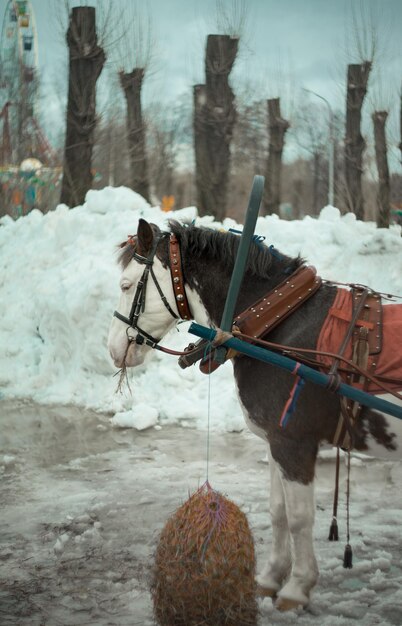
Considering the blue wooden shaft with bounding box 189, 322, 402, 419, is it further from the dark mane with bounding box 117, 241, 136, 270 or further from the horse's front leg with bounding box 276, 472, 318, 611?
the dark mane with bounding box 117, 241, 136, 270

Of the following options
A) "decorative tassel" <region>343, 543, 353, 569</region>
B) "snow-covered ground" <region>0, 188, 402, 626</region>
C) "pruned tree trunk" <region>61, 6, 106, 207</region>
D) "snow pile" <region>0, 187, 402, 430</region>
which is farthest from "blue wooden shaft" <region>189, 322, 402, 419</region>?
"pruned tree trunk" <region>61, 6, 106, 207</region>

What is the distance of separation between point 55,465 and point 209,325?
2.92 metres

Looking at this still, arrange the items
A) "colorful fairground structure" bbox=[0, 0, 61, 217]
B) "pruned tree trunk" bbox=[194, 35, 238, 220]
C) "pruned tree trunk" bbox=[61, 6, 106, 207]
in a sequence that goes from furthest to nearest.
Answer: "colorful fairground structure" bbox=[0, 0, 61, 217], "pruned tree trunk" bbox=[194, 35, 238, 220], "pruned tree trunk" bbox=[61, 6, 106, 207]

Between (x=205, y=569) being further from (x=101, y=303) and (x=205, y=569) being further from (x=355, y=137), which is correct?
(x=355, y=137)

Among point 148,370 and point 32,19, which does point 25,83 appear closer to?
point 32,19

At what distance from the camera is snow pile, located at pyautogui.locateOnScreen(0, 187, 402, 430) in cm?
717

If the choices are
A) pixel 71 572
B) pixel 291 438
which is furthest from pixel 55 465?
pixel 291 438

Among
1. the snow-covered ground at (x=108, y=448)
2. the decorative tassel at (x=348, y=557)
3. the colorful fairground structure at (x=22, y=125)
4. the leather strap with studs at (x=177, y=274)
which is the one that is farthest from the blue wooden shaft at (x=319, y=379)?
the colorful fairground structure at (x=22, y=125)

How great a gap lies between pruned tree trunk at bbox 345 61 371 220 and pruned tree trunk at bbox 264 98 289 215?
2468mm

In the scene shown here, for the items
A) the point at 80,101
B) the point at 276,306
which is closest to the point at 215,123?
the point at 80,101

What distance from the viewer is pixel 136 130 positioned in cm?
1348

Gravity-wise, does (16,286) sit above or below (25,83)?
below

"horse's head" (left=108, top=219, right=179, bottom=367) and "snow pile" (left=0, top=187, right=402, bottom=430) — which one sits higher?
"horse's head" (left=108, top=219, right=179, bottom=367)

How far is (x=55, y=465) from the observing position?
5820mm
